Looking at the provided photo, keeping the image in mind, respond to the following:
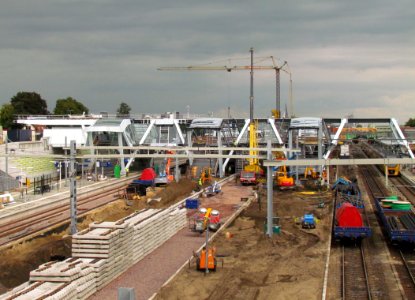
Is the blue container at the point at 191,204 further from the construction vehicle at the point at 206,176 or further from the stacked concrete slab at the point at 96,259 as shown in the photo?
the construction vehicle at the point at 206,176

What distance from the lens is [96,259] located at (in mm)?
19375

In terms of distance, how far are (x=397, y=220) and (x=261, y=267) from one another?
10.0 m

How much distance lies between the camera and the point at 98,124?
211 ft

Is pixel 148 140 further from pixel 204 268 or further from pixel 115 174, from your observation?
pixel 204 268

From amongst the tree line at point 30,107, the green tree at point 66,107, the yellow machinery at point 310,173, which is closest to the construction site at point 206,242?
the yellow machinery at point 310,173

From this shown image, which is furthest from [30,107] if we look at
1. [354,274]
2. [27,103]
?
Result: [354,274]

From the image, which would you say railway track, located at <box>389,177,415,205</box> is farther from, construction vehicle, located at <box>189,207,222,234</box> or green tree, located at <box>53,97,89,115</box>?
green tree, located at <box>53,97,89,115</box>

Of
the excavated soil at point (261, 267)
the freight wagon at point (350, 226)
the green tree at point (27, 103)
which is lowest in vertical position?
the excavated soil at point (261, 267)

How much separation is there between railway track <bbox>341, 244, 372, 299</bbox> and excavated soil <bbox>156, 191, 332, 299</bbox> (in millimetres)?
955

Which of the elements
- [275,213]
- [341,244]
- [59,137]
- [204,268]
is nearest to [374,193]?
[275,213]

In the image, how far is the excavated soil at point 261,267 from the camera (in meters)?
17.8

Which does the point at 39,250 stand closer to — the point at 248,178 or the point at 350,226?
the point at 350,226

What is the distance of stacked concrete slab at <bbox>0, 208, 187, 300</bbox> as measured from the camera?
53.1 feet

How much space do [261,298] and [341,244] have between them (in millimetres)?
10564
